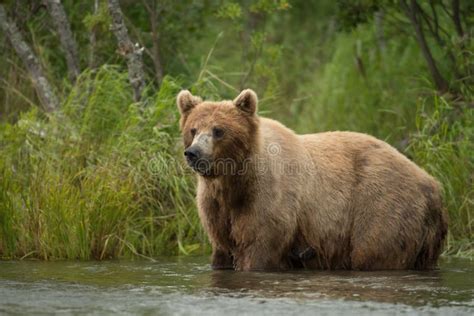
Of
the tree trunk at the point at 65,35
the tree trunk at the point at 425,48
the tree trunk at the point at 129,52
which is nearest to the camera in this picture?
the tree trunk at the point at 129,52

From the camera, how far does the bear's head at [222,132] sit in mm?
7773

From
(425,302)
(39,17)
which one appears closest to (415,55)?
(39,17)

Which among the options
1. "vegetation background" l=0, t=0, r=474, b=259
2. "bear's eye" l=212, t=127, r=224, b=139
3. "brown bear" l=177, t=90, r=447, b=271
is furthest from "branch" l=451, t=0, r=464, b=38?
"bear's eye" l=212, t=127, r=224, b=139

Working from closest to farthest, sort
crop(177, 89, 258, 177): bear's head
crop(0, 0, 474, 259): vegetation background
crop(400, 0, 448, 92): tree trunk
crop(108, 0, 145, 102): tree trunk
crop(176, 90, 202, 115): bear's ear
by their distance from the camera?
crop(177, 89, 258, 177): bear's head < crop(176, 90, 202, 115): bear's ear < crop(0, 0, 474, 259): vegetation background < crop(108, 0, 145, 102): tree trunk < crop(400, 0, 448, 92): tree trunk

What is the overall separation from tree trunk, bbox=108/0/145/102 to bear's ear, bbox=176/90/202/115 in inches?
111

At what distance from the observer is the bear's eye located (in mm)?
7852

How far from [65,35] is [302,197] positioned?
483 cm

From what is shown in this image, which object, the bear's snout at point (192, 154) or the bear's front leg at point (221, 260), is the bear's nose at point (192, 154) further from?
the bear's front leg at point (221, 260)

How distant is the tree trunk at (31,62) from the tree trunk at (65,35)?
0.39 meters

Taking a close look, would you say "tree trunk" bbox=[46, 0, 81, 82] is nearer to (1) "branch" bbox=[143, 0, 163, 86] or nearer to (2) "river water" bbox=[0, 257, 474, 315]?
(1) "branch" bbox=[143, 0, 163, 86]

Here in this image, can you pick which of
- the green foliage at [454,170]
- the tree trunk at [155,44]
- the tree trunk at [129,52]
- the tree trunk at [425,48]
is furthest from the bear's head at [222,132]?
the tree trunk at [425,48]

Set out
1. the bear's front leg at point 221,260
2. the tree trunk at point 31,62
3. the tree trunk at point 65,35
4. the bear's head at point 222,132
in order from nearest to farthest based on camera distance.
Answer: the bear's head at point 222,132, the bear's front leg at point 221,260, the tree trunk at point 31,62, the tree trunk at point 65,35

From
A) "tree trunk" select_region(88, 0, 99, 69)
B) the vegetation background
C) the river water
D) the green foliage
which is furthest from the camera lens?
"tree trunk" select_region(88, 0, 99, 69)

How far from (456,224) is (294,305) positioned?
4079 millimetres
